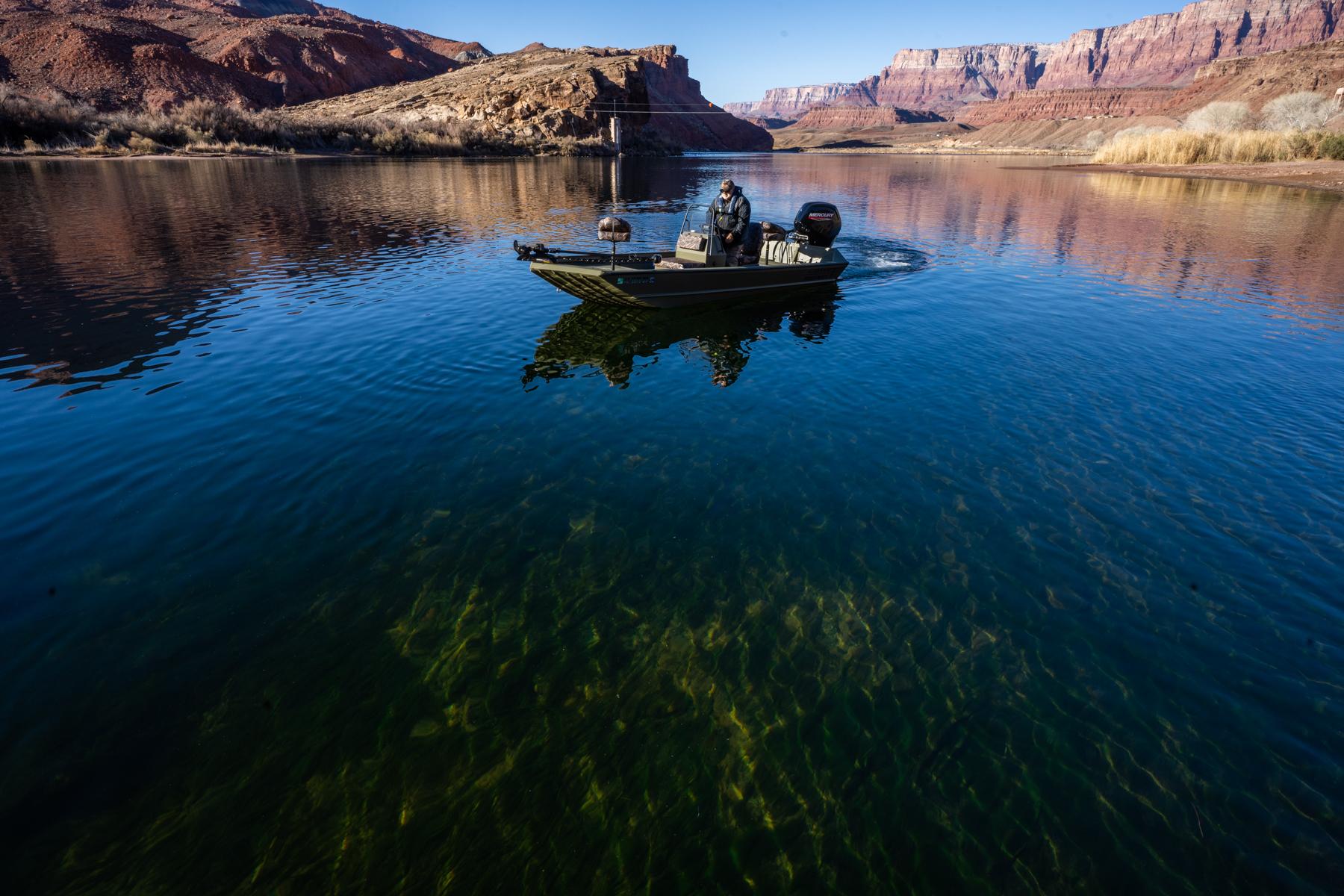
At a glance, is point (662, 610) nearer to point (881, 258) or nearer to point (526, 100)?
point (881, 258)

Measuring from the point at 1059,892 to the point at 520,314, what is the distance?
17.3m

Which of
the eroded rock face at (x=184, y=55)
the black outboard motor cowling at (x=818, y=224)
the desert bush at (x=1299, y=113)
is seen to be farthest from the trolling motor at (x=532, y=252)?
the eroded rock face at (x=184, y=55)

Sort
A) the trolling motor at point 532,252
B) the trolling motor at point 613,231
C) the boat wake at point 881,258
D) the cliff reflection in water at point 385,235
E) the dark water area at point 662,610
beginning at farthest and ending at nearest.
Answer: the boat wake at point 881,258, the cliff reflection in water at point 385,235, the trolling motor at point 613,231, the trolling motor at point 532,252, the dark water area at point 662,610

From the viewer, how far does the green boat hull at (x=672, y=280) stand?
15.8 metres

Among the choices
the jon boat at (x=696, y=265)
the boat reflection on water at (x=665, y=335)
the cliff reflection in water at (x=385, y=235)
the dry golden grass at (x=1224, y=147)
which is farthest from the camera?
the dry golden grass at (x=1224, y=147)

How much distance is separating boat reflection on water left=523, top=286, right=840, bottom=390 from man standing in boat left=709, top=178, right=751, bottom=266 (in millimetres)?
2109

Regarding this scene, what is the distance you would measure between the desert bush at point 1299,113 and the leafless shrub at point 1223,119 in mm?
2791

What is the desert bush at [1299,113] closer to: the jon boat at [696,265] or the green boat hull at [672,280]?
the jon boat at [696,265]

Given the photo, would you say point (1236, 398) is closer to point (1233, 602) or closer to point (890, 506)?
point (1233, 602)

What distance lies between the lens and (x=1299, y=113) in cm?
7594

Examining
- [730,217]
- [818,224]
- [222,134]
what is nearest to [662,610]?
[730,217]

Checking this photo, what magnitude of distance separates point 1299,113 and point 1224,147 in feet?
78.1

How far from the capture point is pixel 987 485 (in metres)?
9.48

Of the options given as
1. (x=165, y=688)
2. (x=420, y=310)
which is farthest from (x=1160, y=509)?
(x=420, y=310)
